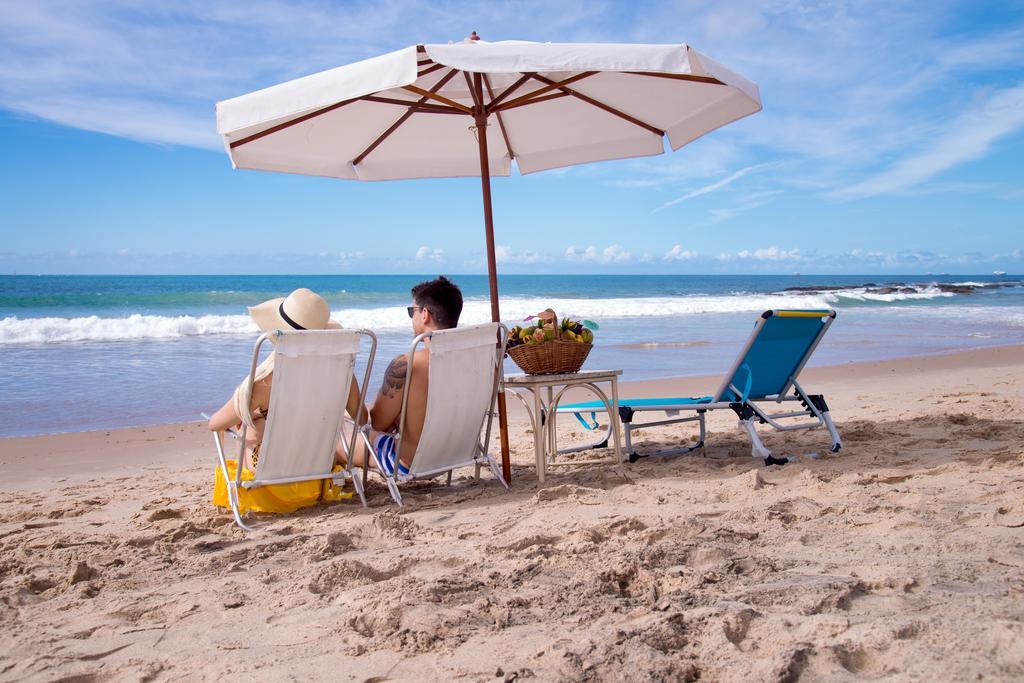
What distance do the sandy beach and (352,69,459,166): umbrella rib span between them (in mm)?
2210

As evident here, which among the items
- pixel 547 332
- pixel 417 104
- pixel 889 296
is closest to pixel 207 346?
pixel 417 104

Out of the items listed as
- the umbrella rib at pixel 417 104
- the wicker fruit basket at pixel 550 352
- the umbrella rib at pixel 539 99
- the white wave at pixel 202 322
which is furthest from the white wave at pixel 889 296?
the wicker fruit basket at pixel 550 352

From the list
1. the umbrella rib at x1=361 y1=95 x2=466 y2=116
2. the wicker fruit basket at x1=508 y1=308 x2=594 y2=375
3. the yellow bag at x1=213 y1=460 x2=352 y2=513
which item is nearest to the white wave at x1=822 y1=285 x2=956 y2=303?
the umbrella rib at x1=361 y1=95 x2=466 y2=116

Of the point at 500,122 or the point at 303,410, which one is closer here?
the point at 303,410

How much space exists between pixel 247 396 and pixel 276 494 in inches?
23.4

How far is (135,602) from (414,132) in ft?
11.4

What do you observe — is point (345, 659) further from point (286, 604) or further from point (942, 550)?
point (942, 550)

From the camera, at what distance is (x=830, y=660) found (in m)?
1.99

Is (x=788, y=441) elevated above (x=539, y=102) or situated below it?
below

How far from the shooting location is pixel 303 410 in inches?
146

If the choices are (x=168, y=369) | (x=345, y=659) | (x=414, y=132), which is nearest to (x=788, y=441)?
(x=414, y=132)

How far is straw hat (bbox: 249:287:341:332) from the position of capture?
151 inches

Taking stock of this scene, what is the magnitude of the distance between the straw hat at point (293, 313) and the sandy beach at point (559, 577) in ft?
3.00

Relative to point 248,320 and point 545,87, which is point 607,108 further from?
point 248,320
